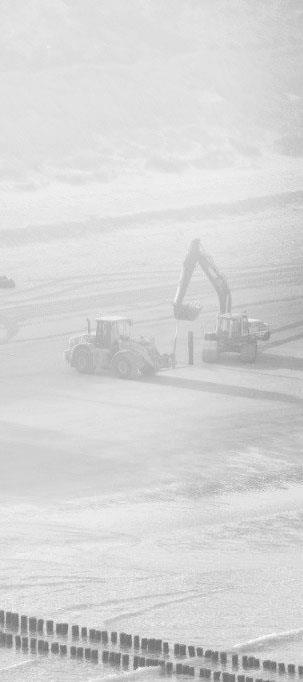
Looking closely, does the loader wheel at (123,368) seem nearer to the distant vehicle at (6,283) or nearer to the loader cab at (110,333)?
the loader cab at (110,333)

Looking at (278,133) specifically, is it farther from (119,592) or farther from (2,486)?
(119,592)

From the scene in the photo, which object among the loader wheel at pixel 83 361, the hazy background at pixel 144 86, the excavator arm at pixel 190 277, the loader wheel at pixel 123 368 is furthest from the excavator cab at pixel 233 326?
the hazy background at pixel 144 86

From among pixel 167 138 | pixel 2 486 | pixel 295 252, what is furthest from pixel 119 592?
pixel 167 138

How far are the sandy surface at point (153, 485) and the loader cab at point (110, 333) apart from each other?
1673 millimetres

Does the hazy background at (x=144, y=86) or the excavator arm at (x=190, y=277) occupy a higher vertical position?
the hazy background at (x=144, y=86)

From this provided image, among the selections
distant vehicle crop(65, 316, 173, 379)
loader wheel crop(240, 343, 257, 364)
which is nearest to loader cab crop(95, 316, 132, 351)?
distant vehicle crop(65, 316, 173, 379)

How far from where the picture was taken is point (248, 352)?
2127 inches

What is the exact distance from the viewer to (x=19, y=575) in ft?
96.8

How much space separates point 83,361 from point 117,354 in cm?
148

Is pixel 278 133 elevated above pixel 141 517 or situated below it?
above

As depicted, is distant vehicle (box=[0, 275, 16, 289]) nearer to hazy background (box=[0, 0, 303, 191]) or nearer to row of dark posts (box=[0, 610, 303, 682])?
hazy background (box=[0, 0, 303, 191])

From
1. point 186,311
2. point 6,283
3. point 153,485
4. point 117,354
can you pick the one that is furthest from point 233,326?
point 153,485

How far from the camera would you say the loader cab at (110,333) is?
52469 mm

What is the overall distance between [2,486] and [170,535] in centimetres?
605
